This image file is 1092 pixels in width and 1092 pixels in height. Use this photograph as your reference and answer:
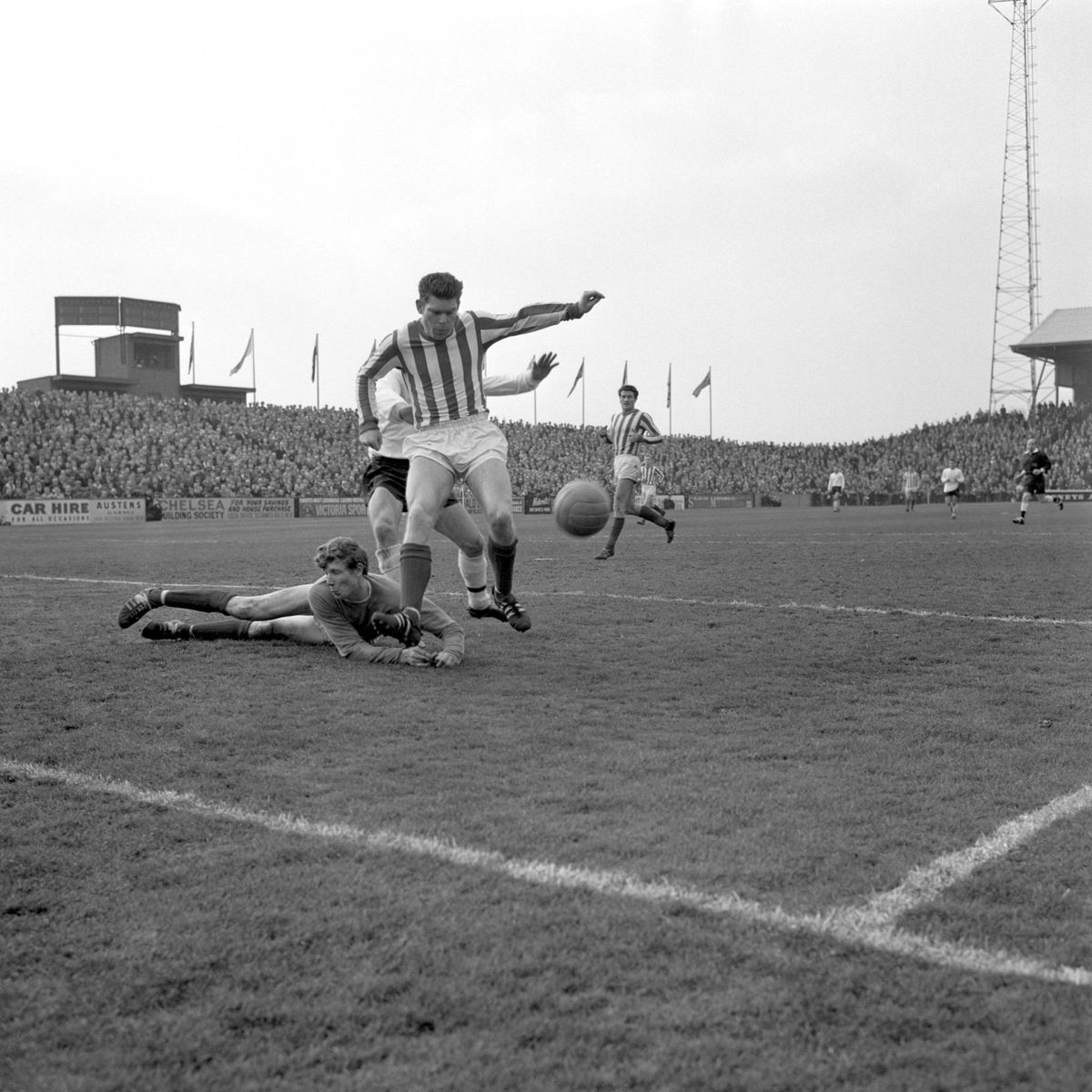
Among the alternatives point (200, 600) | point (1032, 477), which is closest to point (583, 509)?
point (200, 600)

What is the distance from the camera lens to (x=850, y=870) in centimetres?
267

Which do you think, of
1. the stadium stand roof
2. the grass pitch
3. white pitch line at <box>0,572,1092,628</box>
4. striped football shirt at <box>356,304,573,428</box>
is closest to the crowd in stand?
the stadium stand roof

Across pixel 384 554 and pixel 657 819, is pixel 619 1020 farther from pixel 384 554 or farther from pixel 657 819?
pixel 384 554

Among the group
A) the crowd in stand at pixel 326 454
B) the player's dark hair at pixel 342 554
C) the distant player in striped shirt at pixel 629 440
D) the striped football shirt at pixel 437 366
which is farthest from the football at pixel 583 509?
the crowd in stand at pixel 326 454

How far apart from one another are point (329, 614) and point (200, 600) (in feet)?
3.80

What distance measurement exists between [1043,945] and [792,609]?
5824 millimetres

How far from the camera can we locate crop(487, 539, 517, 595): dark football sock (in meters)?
6.91

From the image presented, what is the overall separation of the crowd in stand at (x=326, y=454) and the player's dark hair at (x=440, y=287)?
3100cm

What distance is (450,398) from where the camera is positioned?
6.59m

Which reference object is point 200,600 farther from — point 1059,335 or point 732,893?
point 1059,335

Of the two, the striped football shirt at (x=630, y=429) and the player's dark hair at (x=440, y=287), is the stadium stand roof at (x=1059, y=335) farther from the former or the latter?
the player's dark hair at (x=440, y=287)

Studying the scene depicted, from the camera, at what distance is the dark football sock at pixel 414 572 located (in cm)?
605

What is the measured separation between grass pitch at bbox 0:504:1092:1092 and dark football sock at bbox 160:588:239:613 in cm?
64

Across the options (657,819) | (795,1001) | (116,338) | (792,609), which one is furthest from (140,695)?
(116,338)
